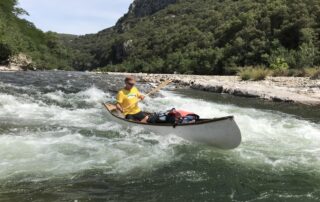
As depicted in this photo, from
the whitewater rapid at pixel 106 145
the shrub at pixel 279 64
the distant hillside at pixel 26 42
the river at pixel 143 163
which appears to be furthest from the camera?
the distant hillside at pixel 26 42

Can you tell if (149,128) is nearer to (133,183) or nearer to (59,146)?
(59,146)

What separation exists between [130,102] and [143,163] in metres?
3.88

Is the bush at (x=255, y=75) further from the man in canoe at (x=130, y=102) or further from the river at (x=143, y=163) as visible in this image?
the man in canoe at (x=130, y=102)

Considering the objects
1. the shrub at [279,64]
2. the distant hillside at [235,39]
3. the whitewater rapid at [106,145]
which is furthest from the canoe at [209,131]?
the shrub at [279,64]

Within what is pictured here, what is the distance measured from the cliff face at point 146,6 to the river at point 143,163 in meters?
144

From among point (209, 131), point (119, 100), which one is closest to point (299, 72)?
point (119, 100)

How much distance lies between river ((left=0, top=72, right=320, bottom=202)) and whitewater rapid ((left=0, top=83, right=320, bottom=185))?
21mm

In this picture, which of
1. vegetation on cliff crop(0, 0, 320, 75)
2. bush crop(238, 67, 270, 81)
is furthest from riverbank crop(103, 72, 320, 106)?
vegetation on cliff crop(0, 0, 320, 75)

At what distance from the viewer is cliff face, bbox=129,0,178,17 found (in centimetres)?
15975

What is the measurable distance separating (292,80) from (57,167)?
23.3m

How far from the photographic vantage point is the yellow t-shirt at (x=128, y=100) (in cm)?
1239

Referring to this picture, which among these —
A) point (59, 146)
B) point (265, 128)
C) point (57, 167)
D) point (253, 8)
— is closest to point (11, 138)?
point (59, 146)

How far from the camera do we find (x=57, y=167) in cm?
849

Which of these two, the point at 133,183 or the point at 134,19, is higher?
the point at 134,19
